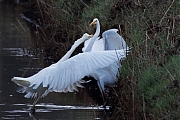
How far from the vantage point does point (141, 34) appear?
8.80 meters

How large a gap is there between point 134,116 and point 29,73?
4827 millimetres

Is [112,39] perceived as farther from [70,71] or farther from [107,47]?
[70,71]

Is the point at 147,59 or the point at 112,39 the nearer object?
the point at 147,59

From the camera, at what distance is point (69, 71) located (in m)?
7.85

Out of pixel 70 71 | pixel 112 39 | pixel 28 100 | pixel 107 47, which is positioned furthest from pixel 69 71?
pixel 107 47

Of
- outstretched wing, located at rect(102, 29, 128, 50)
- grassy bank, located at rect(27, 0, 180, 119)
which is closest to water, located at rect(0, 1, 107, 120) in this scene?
grassy bank, located at rect(27, 0, 180, 119)

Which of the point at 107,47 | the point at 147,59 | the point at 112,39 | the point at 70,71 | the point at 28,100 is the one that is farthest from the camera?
the point at 107,47

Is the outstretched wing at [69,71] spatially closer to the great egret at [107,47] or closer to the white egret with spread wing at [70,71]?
the white egret with spread wing at [70,71]

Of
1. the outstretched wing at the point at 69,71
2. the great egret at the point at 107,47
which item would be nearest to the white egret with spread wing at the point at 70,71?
the outstretched wing at the point at 69,71

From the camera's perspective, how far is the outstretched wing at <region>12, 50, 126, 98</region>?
7797 millimetres

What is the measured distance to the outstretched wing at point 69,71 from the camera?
780 centimetres

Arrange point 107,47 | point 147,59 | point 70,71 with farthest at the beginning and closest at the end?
point 107,47 < point 70,71 < point 147,59

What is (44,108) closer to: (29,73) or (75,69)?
(75,69)

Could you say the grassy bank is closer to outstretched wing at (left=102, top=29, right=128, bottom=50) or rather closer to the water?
outstretched wing at (left=102, top=29, right=128, bottom=50)
